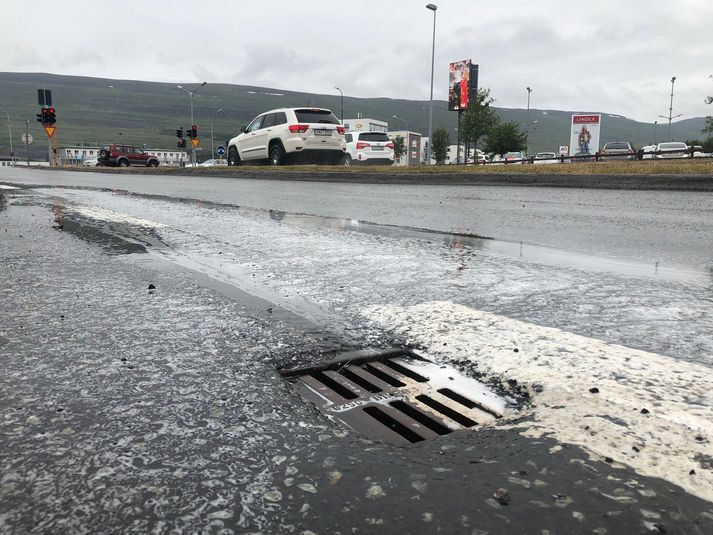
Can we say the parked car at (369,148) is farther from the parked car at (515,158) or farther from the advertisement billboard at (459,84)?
the advertisement billboard at (459,84)

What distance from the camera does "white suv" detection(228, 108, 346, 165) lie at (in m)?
17.1

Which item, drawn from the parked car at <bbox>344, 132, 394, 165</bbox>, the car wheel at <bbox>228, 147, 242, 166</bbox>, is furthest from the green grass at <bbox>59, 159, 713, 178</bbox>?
the parked car at <bbox>344, 132, 394, 165</bbox>

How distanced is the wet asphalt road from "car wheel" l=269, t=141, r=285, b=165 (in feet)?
46.4

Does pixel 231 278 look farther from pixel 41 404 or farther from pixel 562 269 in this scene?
pixel 562 269

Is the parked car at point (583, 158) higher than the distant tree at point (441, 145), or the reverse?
the distant tree at point (441, 145)

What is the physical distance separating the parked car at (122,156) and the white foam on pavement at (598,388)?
133 feet

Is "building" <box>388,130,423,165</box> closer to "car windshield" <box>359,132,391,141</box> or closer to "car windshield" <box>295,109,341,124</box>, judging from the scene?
"car windshield" <box>359,132,391,141</box>

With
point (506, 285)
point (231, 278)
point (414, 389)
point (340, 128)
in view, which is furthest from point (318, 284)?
point (340, 128)

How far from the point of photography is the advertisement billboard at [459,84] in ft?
177

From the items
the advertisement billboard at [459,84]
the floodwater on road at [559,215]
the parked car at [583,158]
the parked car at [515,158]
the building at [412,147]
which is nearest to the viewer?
the floodwater on road at [559,215]

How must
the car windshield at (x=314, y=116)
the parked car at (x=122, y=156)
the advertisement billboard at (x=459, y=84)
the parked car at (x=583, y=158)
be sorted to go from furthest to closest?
the advertisement billboard at (x=459, y=84) → the parked car at (x=122, y=156) → the parked car at (x=583, y=158) → the car windshield at (x=314, y=116)

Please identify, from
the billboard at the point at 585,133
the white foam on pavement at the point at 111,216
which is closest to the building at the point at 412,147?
the billboard at the point at 585,133

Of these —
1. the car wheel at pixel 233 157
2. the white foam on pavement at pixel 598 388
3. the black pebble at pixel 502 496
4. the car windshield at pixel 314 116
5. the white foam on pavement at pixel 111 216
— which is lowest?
the black pebble at pixel 502 496

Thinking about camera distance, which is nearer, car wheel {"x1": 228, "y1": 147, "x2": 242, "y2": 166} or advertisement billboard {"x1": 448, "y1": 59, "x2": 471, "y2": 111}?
car wheel {"x1": 228, "y1": 147, "x2": 242, "y2": 166}
